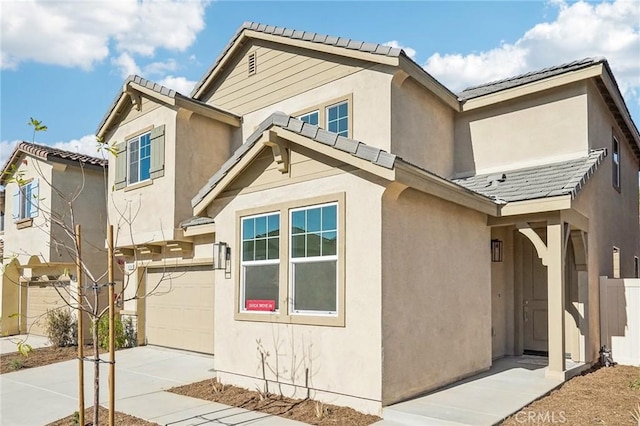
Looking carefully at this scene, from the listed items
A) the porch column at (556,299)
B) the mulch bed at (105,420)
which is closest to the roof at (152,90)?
the mulch bed at (105,420)

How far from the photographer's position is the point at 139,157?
44.7ft

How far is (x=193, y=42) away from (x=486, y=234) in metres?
9.10

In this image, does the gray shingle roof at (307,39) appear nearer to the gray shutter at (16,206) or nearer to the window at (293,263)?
the window at (293,263)

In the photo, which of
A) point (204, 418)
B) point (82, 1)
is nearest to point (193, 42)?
point (82, 1)

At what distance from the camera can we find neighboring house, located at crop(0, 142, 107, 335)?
16.5 m

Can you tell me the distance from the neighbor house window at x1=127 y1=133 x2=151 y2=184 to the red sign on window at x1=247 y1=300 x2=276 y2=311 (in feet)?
19.9

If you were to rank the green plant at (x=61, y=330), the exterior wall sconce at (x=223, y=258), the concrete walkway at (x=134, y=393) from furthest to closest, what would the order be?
1. the green plant at (x=61, y=330)
2. the exterior wall sconce at (x=223, y=258)
3. the concrete walkway at (x=134, y=393)

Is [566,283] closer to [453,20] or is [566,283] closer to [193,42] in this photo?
[453,20]

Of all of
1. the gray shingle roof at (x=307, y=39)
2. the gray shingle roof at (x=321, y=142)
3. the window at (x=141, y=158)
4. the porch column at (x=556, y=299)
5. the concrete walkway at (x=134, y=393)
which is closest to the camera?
the gray shingle roof at (x=321, y=142)

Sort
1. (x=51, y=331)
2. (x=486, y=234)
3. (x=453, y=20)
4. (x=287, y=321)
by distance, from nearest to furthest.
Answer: (x=287, y=321), (x=486, y=234), (x=453, y=20), (x=51, y=331)

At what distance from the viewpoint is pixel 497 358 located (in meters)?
10.7

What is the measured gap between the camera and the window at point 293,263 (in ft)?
24.5

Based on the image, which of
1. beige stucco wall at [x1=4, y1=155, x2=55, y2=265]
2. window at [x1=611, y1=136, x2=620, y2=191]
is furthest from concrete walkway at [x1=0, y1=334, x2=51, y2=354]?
window at [x1=611, y1=136, x2=620, y2=191]

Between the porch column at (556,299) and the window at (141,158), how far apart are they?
9.00 meters
